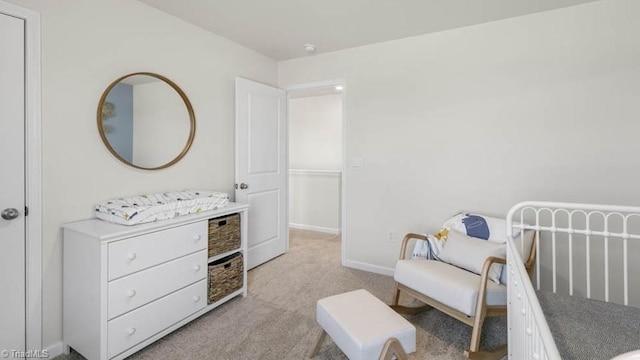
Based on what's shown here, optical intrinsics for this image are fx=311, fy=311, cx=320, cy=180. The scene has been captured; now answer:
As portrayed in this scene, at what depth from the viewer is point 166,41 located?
249 cm

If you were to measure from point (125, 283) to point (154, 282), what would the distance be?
7.3 inches

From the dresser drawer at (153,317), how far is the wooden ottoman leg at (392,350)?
1.40 m

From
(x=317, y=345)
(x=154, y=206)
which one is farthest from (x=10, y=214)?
(x=317, y=345)

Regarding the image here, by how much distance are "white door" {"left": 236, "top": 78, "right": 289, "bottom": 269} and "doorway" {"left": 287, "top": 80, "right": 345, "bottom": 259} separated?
1.18 meters

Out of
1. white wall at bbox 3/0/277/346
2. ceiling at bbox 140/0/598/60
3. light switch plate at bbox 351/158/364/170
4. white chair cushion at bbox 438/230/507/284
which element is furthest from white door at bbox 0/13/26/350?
white chair cushion at bbox 438/230/507/284

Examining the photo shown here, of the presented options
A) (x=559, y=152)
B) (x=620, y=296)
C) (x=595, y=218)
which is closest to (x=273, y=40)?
(x=559, y=152)

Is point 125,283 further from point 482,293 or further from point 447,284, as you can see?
point 482,293

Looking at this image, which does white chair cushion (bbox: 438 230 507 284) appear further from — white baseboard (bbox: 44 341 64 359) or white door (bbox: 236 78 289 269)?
white baseboard (bbox: 44 341 64 359)

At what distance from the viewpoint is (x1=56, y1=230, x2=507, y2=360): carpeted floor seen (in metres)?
1.91

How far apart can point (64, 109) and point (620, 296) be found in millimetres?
4055

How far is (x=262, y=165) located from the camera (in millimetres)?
3402

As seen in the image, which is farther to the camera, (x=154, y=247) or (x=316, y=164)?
(x=316, y=164)

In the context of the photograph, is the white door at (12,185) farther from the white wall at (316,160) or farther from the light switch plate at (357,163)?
the white wall at (316,160)

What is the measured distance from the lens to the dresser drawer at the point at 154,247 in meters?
1.74
